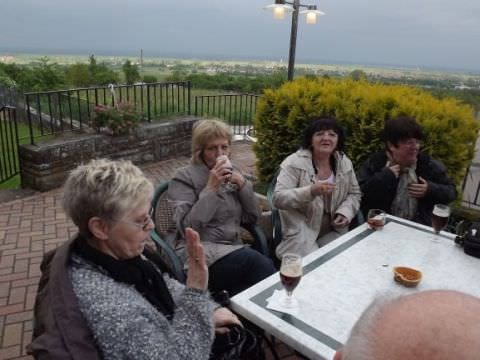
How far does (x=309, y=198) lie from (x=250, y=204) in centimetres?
37

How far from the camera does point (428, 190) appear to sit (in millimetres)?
2613

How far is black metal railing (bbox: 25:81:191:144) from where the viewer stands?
575 cm

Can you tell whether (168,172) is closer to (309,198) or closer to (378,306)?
(309,198)

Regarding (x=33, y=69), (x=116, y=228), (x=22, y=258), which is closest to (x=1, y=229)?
(x=22, y=258)

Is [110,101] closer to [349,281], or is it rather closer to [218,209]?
[218,209]

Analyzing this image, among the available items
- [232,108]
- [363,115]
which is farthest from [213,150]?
[232,108]

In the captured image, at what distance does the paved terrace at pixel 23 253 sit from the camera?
94.8 inches

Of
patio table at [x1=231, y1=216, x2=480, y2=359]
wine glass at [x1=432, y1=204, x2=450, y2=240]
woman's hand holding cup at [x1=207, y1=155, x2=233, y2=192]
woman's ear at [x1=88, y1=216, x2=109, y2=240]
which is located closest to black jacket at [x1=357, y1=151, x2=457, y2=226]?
patio table at [x1=231, y1=216, x2=480, y2=359]

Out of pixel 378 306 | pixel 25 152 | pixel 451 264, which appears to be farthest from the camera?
pixel 25 152

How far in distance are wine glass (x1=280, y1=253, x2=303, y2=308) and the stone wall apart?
13.8 feet

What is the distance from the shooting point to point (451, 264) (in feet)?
6.29

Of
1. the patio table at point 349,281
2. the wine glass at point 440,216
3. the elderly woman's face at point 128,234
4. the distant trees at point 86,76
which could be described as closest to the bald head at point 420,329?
the patio table at point 349,281

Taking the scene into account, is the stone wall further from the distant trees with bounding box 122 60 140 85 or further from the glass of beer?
the glass of beer

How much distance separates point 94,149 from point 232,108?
517 centimetres
